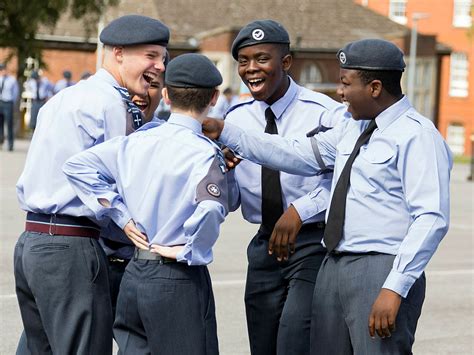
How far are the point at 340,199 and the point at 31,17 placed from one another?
97.1 feet

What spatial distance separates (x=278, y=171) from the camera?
6551mm

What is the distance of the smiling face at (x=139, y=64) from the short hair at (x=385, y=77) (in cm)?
100

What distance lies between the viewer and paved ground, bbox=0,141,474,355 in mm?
9287

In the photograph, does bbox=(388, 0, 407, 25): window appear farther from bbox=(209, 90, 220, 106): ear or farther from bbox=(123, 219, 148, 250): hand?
bbox=(123, 219, 148, 250): hand

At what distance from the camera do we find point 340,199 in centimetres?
550

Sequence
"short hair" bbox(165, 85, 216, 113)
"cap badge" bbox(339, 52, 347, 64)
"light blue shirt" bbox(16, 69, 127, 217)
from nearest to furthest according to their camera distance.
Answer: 1. "short hair" bbox(165, 85, 216, 113)
2. "cap badge" bbox(339, 52, 347, 64)
3. "light blue shirt" bbox(16, 69, 127, 217)

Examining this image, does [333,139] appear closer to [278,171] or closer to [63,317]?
[278,171]

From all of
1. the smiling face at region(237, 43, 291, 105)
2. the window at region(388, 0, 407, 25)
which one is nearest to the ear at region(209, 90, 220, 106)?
the smiling face at region(237, 43, 291, 105)

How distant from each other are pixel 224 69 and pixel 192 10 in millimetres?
3560

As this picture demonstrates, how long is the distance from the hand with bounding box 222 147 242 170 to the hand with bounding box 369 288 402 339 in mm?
1289

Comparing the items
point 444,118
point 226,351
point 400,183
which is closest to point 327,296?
point 400,183

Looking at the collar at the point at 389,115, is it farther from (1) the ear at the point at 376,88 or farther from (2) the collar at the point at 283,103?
(2) the collar at the point at 283,103

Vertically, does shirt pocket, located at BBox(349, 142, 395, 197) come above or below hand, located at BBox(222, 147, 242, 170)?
above

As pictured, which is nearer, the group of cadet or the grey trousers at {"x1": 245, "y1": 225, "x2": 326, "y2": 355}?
the group of cadet
